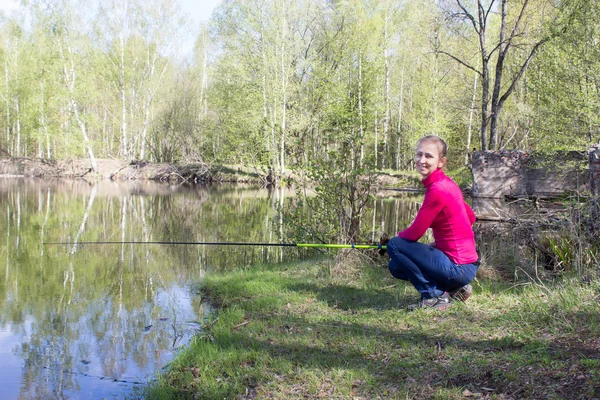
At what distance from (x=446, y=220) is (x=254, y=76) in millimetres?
25972

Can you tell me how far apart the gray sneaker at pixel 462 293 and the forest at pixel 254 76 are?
17.3 meters

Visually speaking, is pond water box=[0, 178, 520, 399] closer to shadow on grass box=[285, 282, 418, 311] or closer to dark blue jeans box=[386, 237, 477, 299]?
shadow on grass box=[285, 282, 418, 311]

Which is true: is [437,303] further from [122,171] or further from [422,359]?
[122,171]

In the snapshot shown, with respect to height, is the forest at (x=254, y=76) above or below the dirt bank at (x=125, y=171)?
above

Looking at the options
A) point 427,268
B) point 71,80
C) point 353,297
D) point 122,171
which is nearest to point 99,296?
point 353,297

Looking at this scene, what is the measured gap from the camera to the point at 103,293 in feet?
22.8

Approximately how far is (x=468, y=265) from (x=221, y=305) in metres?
3.18

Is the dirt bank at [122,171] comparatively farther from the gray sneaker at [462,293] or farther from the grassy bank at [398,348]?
the gray sneaker at [462,293]

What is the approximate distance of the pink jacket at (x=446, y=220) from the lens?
415 centimetres

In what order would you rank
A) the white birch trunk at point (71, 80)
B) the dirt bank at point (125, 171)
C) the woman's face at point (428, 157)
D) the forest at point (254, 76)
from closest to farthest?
1. the woman's face at point (428, 157)
2. the forest at point (254, 76)
3. the white birch trunk at point (71, 80)
4. the dirt bank at point (125, 171)

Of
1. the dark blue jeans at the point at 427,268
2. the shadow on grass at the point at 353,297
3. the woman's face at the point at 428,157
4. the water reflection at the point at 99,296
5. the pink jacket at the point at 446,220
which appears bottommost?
the water reflection at the point at 99,296

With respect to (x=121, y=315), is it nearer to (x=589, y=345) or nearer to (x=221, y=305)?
(x=221, y=305)

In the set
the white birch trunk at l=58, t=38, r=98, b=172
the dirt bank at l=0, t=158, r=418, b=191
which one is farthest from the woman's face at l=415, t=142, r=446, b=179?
the white birch trunk at l=58, t=38, r=98, b=172

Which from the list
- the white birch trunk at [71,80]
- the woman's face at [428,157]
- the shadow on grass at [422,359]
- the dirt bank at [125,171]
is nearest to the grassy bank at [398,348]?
the shadow on grass at [422,359]
